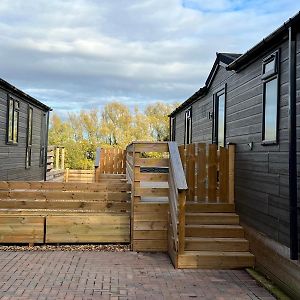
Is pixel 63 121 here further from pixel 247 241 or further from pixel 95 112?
pixel 247 241

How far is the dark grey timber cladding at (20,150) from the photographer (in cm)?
1188

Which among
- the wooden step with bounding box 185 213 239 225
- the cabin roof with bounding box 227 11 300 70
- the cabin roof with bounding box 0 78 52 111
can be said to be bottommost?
the wooden step with bounding box 185 213 239 225

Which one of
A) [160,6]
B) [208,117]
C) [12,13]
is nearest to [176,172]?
[208,117]

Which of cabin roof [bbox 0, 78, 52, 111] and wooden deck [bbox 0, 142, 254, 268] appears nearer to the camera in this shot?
wooden deck [bbox 0, 142, 254, 268]

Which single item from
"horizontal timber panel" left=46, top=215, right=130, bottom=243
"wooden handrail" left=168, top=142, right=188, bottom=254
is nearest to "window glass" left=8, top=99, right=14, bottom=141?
"horizontal timber panel" left=46, top=215, right=130, bottom=243

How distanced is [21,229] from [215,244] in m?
3.63

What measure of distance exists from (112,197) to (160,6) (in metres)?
6.10

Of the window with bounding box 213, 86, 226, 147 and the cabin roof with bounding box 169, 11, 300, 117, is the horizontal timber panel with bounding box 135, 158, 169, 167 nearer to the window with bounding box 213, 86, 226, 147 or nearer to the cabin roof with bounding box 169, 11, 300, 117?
the window with bounding box 213, 86, 226, 147

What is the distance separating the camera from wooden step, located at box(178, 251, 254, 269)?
656cm

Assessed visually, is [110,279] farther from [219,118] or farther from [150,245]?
[219,118]

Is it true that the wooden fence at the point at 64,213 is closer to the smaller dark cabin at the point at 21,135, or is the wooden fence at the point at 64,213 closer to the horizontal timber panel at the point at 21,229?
the horizontal timber panel at the point at 21,229

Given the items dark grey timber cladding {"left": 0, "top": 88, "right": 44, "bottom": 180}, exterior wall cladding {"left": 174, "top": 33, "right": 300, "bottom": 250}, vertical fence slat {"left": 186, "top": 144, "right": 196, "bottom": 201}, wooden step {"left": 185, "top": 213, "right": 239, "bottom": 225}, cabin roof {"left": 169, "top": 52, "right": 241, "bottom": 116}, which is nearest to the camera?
exterior wall cladding {"left": 174, "top": 33, "right": 300, "bottom": 250}

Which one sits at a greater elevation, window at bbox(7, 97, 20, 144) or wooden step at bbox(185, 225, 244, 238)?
window at bbox(7, 97, 20, 144)

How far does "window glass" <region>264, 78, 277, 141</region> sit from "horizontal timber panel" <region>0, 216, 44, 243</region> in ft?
14.6
